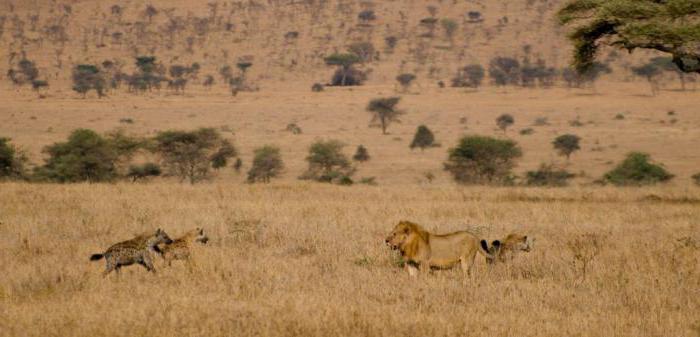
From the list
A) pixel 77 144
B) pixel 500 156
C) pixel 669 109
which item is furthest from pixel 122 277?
pixel 669 109

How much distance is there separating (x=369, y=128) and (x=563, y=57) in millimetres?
48397

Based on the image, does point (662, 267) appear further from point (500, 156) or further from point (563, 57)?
point (563, 57)

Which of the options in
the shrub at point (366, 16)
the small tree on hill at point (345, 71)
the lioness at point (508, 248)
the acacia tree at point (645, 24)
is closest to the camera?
the lioness at point (508, 248)

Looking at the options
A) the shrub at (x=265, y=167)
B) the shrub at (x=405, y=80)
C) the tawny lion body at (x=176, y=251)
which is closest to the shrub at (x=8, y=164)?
the shrub at (x=265, y=167)

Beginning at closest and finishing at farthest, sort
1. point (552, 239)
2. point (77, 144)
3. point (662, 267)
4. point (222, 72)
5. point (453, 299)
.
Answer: point (453, 299) → point (662, 267) → point (552, 239) → point (77, 144) → point (222, 72)

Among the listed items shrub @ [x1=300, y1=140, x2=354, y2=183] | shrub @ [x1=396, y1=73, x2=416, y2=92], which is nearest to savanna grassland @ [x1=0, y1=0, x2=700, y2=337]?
shrub @ [x1=300, y1=140, x2=354, y2=183]

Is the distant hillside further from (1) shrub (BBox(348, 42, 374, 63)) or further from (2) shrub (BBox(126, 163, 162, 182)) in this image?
(2) shrub (BBox(126, 163, 162, 182))

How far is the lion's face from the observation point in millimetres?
8859

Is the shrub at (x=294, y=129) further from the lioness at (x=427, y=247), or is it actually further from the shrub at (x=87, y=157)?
the lioness at (x=427, y=247)

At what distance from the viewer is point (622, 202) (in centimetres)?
1911

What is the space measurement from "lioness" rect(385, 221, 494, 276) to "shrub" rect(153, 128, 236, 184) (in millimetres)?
30595

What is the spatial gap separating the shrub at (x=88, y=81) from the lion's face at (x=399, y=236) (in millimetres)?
80564

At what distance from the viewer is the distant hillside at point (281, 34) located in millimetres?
105375

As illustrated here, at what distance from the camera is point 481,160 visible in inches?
1534
